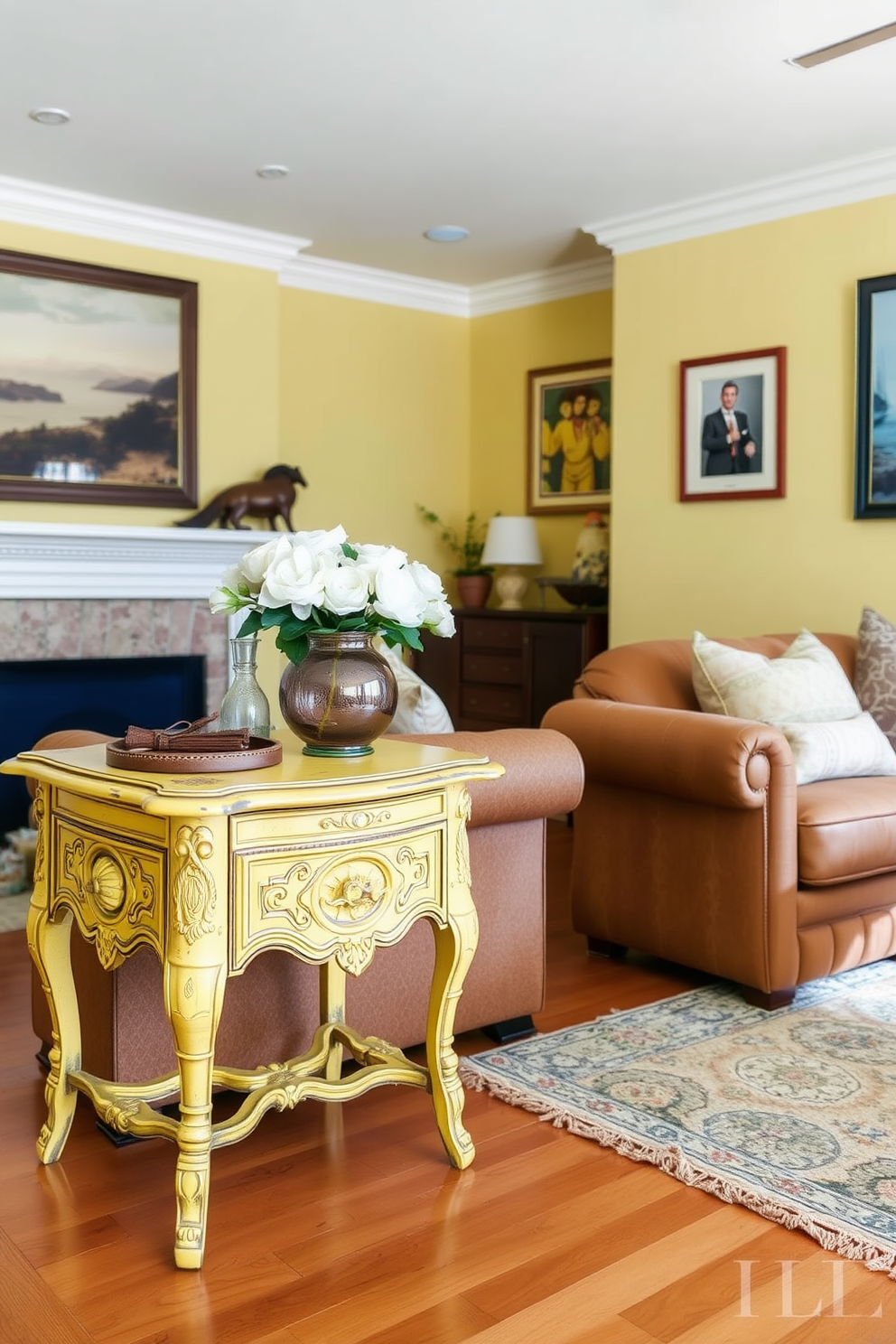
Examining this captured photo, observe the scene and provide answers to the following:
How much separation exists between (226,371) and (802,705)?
3059 millimetres

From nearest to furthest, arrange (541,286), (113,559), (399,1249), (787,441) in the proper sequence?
1. (399,1249)
2. (787,441)
3. (113,559)
4. (541,286)

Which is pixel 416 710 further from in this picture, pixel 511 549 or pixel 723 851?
Result: pixel 511 549

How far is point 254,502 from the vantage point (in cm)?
538

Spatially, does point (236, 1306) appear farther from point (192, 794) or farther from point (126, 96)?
point (126, 96)

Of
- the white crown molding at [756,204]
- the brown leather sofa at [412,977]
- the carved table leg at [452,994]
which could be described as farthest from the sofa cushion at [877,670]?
the carved table leg at [452,994]

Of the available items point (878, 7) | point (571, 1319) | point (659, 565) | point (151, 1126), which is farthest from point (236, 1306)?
point (659, 565)

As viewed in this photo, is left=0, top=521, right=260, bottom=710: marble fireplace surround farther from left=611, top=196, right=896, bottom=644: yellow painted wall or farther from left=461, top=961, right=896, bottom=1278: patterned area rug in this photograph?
left=461, top=961, right=896, bottom=1278: patterned area rug

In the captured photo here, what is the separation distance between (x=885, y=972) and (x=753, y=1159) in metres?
1.37

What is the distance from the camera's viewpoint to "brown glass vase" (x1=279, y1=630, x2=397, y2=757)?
7.22 ft

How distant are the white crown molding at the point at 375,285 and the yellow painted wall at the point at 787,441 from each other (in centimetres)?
133

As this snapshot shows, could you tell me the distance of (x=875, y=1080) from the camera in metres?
2.66

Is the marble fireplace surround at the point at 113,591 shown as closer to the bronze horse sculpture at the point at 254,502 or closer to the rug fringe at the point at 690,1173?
the bronze horse sculpture at the point at 254,502

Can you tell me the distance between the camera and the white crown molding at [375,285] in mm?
5867

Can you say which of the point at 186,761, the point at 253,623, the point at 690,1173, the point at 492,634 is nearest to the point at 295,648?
the point at 253,623
